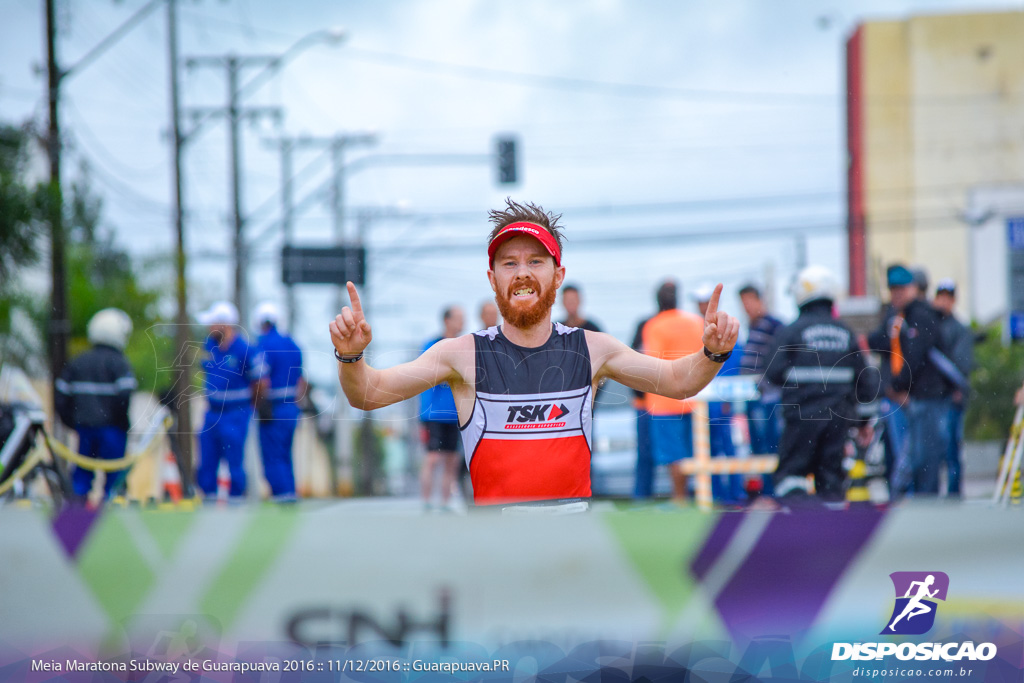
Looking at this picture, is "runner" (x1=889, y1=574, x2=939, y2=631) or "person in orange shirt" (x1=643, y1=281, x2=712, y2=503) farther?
"person in orange shirt" (x1=643, y1=281, x2=712, y2=503)

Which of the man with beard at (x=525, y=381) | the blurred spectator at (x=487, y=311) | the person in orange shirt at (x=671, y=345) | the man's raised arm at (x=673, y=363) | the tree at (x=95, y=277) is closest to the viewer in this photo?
the man's raised arm at (x=673, y=363)

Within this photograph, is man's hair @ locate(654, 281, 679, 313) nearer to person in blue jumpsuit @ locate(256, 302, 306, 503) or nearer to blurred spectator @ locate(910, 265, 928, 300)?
blurred spectator @ locate(910, 265, 928, 300)

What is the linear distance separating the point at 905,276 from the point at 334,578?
386cm

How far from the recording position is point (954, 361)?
4.56 meters

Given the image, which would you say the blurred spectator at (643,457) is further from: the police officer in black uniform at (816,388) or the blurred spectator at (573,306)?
the police officer in black uniform at (816,388)

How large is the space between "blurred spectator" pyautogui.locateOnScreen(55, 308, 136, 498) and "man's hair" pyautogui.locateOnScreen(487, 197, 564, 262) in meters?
1.87

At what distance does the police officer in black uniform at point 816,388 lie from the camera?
349 centimetres

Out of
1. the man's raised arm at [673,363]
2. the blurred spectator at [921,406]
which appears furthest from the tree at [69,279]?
the blurred spectator at [921,406]

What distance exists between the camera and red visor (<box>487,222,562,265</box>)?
8.42 feet

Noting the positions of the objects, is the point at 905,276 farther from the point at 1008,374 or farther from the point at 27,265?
the point at 27,265

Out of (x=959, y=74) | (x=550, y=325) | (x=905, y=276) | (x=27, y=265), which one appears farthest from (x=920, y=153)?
(x=550, y=325)

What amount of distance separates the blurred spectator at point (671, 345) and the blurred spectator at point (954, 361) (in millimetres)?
1266

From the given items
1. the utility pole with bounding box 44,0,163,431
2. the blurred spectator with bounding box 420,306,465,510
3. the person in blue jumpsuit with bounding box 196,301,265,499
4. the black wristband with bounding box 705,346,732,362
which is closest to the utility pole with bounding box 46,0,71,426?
the utility pole with bounding box 44,0,163,431

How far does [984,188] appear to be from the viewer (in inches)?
479
